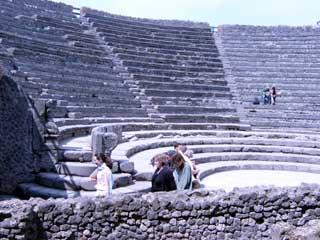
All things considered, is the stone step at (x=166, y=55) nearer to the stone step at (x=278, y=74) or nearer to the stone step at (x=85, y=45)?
the stone step at (x=85, y=45)

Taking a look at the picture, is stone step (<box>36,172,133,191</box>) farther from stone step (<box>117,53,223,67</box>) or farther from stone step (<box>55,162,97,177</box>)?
stone step (<box>117,53,223,67</box>)

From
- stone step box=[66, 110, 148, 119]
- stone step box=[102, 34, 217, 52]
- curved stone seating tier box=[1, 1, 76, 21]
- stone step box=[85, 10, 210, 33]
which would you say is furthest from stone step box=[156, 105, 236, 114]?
stone step box=[85, 10, 210, 33]

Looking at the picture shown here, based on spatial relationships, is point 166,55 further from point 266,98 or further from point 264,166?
point 264,166

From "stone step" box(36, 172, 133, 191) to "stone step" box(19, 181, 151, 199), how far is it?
4.0 inches

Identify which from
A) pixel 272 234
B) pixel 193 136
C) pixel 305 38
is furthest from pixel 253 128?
pixel 272 234

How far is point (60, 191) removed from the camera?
25.8 feet

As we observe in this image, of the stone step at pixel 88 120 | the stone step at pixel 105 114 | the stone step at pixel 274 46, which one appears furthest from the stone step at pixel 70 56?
the stone step at pixel 274 46

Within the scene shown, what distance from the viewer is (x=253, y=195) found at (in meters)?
6.55

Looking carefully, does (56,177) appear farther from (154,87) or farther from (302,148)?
(154,87)

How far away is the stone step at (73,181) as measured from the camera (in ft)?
26.0

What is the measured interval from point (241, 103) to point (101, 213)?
48.9ft

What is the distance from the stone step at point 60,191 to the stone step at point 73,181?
0.33 feet

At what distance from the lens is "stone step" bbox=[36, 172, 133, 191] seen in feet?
26.0

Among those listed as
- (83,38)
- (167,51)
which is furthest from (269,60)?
(83,38)
